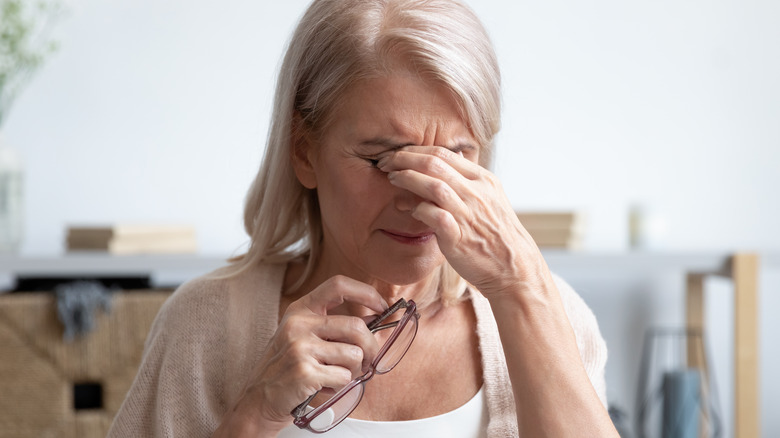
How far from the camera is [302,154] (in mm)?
1251

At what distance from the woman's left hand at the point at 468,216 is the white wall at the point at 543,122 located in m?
1.70

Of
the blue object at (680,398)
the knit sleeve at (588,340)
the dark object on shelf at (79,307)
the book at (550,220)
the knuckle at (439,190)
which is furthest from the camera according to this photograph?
the blue object at (680,398)

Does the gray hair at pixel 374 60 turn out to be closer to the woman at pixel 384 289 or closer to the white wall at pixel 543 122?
the woman at pixel 384 289

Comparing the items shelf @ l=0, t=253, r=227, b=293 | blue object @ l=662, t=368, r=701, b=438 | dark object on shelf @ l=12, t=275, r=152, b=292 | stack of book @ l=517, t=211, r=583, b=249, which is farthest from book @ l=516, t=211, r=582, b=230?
dark object on shelf @ l=12, t=275, r=152, b=292

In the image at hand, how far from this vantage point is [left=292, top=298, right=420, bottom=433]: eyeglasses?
1.02m

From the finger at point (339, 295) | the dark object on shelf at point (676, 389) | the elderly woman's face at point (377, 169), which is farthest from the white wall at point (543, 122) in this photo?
the finger at point (339, 295)

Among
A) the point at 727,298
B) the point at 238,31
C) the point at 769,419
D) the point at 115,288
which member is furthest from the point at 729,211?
the point at 115,288

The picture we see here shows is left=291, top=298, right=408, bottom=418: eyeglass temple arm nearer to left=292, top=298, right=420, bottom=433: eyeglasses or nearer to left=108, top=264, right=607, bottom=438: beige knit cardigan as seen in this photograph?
left=292, top=298, right=420, bottom=433: eyeglasses

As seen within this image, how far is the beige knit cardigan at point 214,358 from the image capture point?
1.21 metres

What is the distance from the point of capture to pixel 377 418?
3.90 feet

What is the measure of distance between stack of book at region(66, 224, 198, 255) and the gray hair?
1.15m

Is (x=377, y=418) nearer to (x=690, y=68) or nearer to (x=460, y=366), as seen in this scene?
(x=460, y=366)

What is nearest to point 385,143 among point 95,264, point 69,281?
point 95,264

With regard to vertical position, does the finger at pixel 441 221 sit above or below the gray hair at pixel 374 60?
below
